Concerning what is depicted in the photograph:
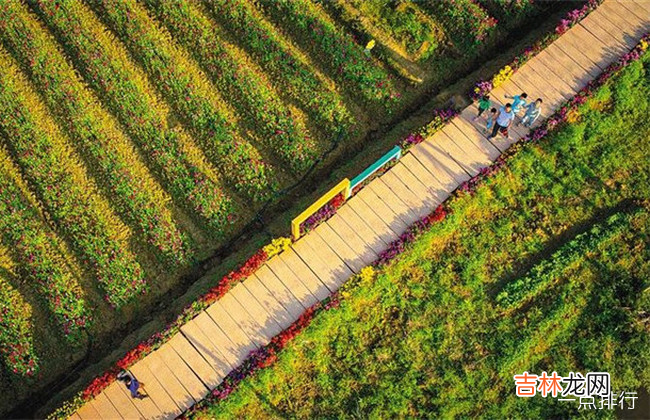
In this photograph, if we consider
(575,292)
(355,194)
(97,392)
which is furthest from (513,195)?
(97,392)

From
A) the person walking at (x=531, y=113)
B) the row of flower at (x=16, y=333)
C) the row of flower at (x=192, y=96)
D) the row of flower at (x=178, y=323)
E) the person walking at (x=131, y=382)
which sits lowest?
the person walking at (x=531, y=113)

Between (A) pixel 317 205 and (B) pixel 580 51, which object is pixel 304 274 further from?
(B) pixel 580 51

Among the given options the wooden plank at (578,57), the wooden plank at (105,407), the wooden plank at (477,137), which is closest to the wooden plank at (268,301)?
the wooden plank at (105,407)

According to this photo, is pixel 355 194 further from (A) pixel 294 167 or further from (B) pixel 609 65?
(B) pixel 609 65

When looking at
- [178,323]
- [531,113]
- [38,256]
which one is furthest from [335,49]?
[38,256]

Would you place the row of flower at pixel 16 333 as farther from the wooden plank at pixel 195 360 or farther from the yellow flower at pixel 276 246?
the yellow flower at pixel 276 246

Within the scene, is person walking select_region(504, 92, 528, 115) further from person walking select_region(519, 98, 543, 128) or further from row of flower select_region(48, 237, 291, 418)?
row of flower select_region(48, 237, 291, 418)

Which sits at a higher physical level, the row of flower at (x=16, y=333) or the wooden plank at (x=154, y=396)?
the row of flower at (x=16, y=333)
